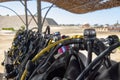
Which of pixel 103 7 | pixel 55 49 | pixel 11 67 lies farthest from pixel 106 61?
pixel 103 7

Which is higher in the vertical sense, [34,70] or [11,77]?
[34,70]

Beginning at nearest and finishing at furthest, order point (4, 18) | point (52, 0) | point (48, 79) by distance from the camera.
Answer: point (48, 79) → point (52, 0) → point (4, 18)

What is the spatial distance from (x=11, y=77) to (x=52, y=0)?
13420 mm

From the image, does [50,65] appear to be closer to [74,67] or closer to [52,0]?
[74,67]

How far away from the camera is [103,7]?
16094mm

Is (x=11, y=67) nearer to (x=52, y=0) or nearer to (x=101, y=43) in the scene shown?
(x=101, y=43)

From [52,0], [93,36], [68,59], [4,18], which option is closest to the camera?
[93,36]

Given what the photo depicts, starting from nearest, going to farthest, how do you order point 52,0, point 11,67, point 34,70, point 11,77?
1. point 34,70
2. point 11,77
3. point 11,67
4. point 52,0

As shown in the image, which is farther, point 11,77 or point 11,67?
point 11,67

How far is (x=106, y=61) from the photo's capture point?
102 inches

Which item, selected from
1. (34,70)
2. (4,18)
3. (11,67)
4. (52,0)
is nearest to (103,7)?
(52,0)

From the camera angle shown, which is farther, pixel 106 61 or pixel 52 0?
pixel 52 0

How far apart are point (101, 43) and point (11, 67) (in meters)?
3.67

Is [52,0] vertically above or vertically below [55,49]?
above
